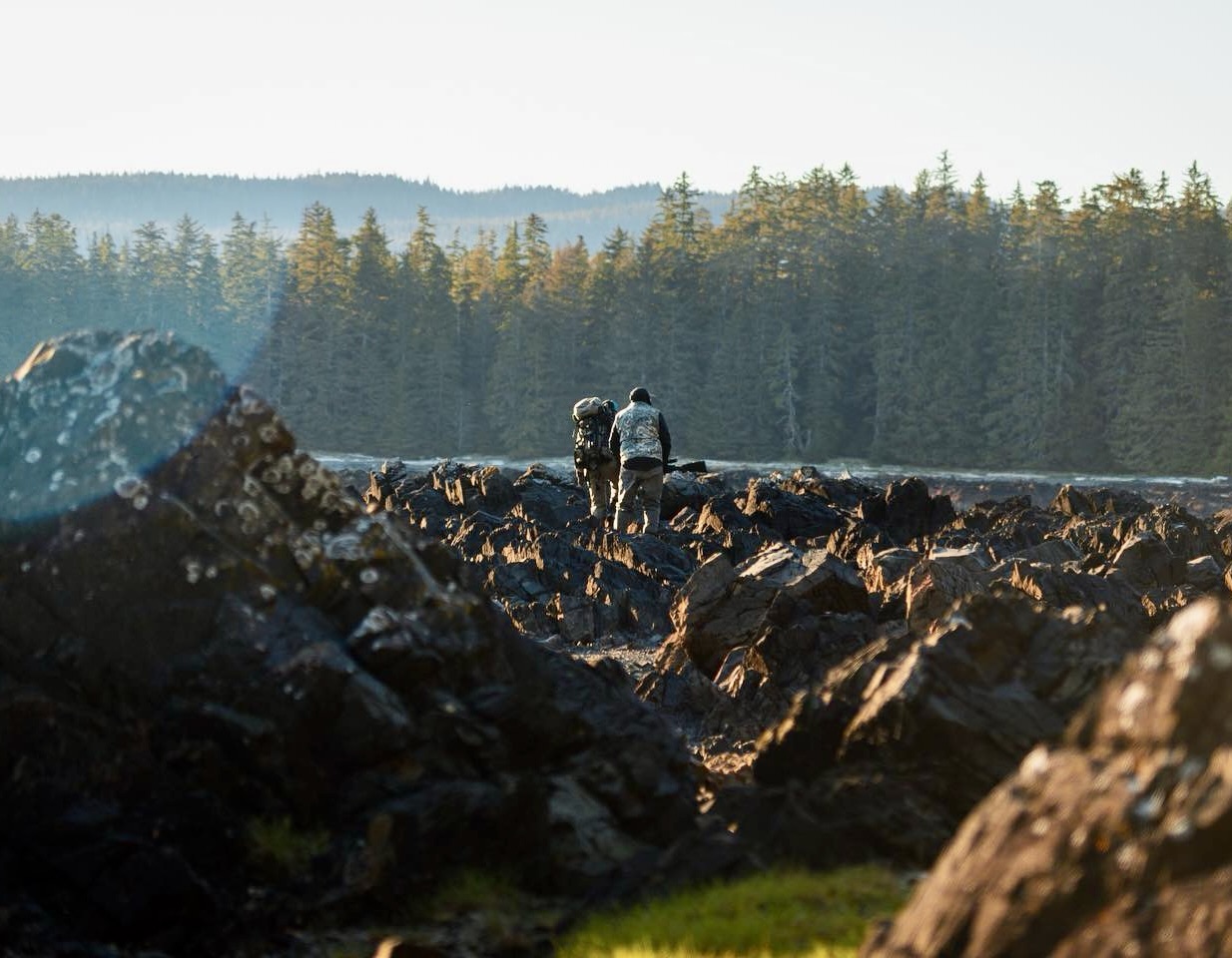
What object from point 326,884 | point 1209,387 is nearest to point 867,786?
point 326,884

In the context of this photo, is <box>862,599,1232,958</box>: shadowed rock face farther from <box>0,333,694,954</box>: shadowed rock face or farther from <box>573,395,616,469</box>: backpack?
<box>573,395,616,469</box>: backpack

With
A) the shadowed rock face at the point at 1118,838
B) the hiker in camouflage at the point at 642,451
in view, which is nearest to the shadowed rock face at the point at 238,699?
the shadowed rock face at the point at 1118,838

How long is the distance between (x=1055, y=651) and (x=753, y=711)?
217 inches

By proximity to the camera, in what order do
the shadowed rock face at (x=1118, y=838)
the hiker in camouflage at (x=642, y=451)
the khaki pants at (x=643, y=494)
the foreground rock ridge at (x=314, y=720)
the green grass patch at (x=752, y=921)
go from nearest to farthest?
1. the shadowed rock face at (x=1118, y=838)
2. the green grass patch at (x=752, y=921)
3. the foreground rock ridge at (x=314, y=720)
4. the hiker in camouflage at (x=642, y=451)
5. the khaki pants at (x=643, y=494)

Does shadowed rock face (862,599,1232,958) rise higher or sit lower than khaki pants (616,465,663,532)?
higher

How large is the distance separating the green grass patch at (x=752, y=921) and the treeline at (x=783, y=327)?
81.5 metres

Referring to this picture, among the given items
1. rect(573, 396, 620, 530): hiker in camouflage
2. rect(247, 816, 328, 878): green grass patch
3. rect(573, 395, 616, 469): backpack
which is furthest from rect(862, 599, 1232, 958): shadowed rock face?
rect(573, 395, 616, 469): backpack

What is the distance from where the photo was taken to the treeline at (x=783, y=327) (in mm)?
92875

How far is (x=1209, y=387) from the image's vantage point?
3455 inches

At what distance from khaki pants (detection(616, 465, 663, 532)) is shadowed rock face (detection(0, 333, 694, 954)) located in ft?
58.9

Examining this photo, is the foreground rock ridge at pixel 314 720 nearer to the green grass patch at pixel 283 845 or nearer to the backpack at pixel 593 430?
the green grass patch at pixel 283 845

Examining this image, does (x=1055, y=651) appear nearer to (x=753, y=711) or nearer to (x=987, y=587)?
(x=753, y=711)

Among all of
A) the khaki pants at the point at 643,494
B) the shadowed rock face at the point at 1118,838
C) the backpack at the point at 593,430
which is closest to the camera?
the shadowed rock face at the point at 1118,838

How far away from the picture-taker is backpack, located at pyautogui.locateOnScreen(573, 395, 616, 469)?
95.1 feet
